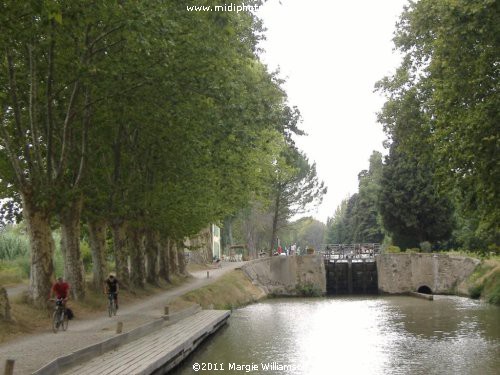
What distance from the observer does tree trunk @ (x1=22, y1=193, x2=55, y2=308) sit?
20016 millimetres

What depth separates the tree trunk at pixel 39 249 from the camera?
20.0 metres

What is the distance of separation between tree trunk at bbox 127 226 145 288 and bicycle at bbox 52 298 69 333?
46.0 feet

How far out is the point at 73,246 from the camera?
23297 millimetres

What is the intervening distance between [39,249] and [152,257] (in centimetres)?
1670

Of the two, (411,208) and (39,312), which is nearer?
(39,312)

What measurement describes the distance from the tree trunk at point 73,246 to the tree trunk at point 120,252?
5.42 metres

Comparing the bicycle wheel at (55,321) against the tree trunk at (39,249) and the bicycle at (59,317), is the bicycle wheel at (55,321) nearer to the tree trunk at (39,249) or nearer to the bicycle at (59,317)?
the bicycle at (59,317)

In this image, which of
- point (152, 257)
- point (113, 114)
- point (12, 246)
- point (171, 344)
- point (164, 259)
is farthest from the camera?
point (164, 259)

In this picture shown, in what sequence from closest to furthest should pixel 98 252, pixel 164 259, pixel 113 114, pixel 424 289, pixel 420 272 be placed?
pixel 113 114 → pixel 98 252 → pixel 164 259 → pixel 420 272 → pixel 424 289

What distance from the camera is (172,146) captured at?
25703 millimetres

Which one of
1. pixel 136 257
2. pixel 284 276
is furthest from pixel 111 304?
pixel 284 276

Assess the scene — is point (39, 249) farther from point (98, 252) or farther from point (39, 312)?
point (98, 252)

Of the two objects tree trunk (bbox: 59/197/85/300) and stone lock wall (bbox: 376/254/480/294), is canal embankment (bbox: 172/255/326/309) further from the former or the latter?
tree trunk (bbox: 59/197/85/300)

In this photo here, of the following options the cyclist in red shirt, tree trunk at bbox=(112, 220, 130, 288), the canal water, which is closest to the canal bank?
the canal water
